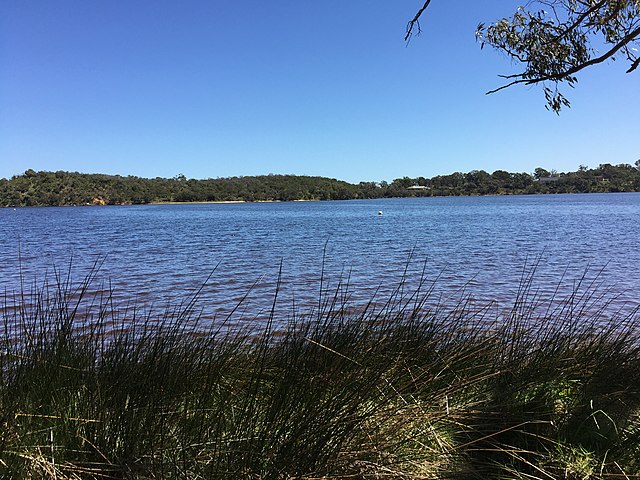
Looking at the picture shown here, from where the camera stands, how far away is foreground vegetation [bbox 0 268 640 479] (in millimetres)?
2553

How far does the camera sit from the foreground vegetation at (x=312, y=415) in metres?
2.55

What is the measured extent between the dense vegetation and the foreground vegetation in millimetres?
130092

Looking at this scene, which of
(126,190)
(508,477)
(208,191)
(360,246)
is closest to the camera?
(508,477)

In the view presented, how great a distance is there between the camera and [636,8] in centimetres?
678

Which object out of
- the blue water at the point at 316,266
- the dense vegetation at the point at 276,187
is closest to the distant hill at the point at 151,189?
the dense vegetation at the point at 276,187

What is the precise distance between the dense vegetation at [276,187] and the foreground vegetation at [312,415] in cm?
13009

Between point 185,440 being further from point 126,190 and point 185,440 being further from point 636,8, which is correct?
point 126,190

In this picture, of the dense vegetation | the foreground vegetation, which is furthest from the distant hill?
the foreground vegetation

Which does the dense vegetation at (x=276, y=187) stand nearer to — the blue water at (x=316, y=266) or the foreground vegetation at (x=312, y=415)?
the blue water at (x=316, y=266)

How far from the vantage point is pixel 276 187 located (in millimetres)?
155250

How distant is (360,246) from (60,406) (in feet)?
70.1

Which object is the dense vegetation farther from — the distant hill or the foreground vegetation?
the foreground vegetation

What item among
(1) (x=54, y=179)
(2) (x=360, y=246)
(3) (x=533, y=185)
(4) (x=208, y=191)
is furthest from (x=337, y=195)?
(2) (x=360, y=246)

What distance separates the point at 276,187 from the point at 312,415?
6057 inches
